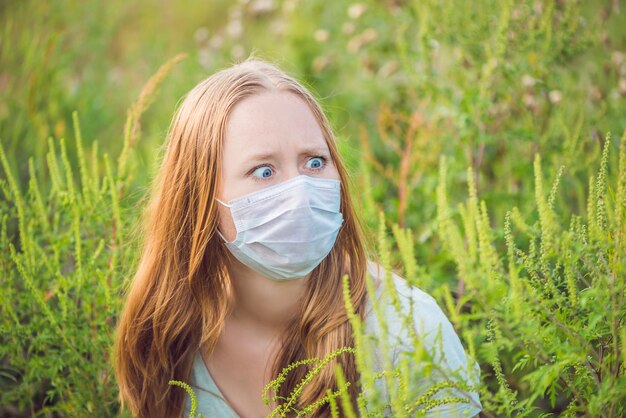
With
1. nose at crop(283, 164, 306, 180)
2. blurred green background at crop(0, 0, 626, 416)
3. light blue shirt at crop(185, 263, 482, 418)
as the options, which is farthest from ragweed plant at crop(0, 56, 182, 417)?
nose at crop(283, 164, 306, 180)

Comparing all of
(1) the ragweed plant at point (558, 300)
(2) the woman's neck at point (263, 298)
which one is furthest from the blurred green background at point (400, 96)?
(1) the ragweed plant at point (558, 300)

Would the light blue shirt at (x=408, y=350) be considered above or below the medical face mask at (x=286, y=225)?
below

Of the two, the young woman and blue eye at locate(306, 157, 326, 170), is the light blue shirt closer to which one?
the young woman

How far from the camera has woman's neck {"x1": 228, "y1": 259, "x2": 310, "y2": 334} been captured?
6.38ft

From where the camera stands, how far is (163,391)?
2.00m

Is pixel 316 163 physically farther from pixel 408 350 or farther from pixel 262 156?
pixel 408 350

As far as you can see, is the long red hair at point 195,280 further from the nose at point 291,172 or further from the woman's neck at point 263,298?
the nose at point 291,172

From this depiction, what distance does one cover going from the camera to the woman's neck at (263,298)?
195cm

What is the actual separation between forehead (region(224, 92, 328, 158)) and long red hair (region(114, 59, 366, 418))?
0.15 ft

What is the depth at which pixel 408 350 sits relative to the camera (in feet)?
5.28

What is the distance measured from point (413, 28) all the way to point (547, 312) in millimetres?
3089

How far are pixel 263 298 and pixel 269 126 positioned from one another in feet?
1.72

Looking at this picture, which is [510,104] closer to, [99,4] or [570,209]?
[570,209]

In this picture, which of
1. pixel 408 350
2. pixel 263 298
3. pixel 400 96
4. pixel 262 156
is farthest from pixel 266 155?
pixel 400 96
